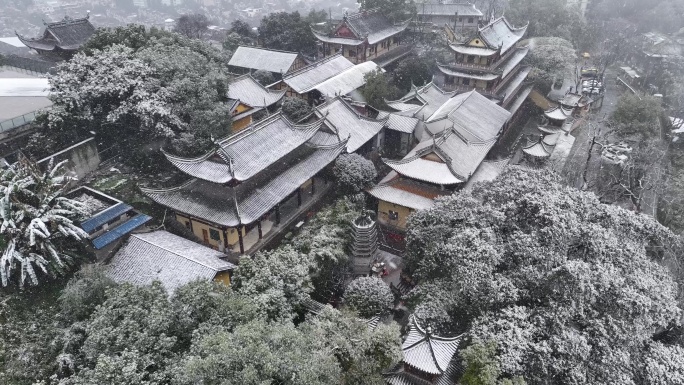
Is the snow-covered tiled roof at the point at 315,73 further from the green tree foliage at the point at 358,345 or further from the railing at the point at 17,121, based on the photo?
the green tree foliage at the point at 358,345

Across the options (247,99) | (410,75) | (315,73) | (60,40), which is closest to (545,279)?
(247,99)

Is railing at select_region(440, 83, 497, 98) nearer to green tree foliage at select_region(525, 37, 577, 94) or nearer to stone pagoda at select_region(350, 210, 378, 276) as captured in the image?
green tree foliage at select_region(525, 37, 577, 94)

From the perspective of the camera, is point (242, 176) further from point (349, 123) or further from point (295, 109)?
point (295, 109)

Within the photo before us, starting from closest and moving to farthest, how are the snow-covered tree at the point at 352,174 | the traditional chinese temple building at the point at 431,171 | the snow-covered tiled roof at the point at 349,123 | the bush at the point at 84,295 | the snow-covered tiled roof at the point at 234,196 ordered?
1. the bush at the point at 84,295
2. the snow-covered tiled roof at the point at 234,196
3. the traditional chinese temple building at the point at 431,171
4. the snow-covered tree at the point at 352,174
5. the snow-covered tiled roof at the point at 349,123

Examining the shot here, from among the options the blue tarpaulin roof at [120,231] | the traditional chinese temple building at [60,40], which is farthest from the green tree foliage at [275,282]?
the traditional chinese temple building at [60,40]

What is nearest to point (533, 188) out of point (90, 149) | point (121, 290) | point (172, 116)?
point (121, 290)

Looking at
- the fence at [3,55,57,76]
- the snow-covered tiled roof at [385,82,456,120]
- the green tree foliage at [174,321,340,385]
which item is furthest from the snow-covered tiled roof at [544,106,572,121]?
the fence at [3,55,57,76]

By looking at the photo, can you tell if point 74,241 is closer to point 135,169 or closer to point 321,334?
point 135,169
